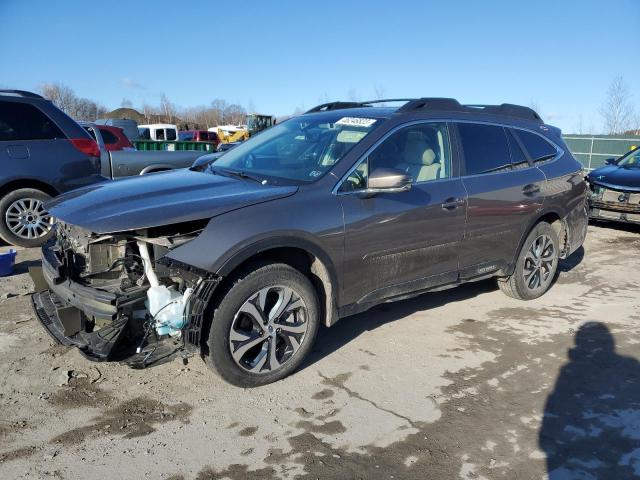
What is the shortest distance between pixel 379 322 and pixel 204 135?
32341 millimetres

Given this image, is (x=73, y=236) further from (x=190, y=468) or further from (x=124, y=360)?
(x=190, y=468)

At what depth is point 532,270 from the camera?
18.1 feet

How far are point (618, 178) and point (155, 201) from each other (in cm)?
870

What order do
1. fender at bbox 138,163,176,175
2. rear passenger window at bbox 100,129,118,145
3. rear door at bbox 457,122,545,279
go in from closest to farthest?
rear door at bbox 457,122,545,279
fender at bbox 138,163,176,175
rear passenger window at bbox 100,129,118,145

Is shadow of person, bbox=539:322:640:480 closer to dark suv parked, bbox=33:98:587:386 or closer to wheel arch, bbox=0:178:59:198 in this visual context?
dark suv parked, bbox=33:98:587:386

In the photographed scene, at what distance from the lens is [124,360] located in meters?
3.13

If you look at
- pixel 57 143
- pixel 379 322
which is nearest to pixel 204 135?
pixel 57 143

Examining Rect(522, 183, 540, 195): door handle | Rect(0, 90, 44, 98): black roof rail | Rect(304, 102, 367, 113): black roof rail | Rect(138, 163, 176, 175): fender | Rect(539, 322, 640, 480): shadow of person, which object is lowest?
Rect(539, 322, 640, 480): shadow of person

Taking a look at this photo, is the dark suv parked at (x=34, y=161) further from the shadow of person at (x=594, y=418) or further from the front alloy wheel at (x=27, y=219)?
the shadow of person at (x=594, y=418)

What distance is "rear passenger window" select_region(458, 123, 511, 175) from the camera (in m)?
4.66

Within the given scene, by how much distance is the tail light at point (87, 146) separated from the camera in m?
6.73

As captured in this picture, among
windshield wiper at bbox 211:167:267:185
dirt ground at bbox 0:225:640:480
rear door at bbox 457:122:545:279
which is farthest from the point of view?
rear door at bbox 457:122:545:279

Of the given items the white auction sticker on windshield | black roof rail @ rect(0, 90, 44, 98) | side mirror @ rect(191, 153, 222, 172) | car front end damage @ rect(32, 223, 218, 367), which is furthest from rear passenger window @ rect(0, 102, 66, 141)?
the white auction sticker on windshield

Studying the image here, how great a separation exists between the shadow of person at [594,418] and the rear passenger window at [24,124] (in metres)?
6.39
